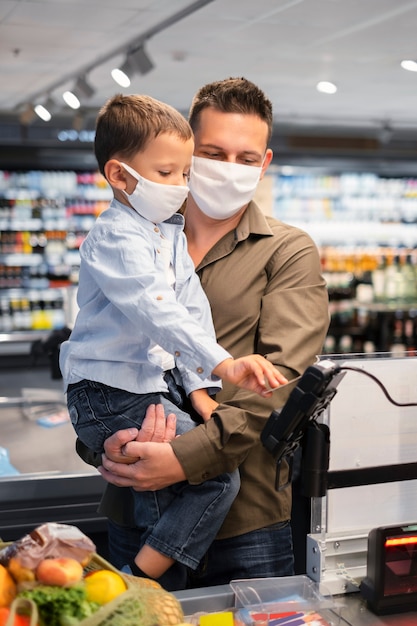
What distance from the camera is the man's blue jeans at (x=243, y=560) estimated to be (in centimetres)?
177

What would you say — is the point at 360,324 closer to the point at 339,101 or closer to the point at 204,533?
the point at 339,101

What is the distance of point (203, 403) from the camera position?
5.68 feet

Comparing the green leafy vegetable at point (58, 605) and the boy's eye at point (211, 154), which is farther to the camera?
the boy's eye at point (211, 154)

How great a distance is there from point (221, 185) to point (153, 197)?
248 millimetres

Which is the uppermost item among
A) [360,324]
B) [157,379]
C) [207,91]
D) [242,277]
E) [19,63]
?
[19,63]

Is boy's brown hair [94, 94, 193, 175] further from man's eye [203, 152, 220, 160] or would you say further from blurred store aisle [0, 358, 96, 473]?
blurred store aisle [0, 358, 96, 473]

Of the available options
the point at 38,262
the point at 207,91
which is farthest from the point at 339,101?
the point at 207,91

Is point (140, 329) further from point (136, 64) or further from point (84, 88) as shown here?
point (84, 88)

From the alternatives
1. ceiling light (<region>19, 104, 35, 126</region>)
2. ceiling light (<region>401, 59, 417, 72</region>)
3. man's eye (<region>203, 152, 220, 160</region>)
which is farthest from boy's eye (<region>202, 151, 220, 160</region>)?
ceiling light (<region>19, 104, 35, 126</region>)

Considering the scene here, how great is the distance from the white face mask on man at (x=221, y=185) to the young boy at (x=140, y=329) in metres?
0.18

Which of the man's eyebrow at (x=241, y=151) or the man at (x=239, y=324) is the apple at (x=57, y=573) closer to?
the man at (x=239, y=324)

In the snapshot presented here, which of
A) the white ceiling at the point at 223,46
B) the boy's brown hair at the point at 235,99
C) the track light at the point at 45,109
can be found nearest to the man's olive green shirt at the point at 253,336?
the boy's brown hair at the point at 235,99

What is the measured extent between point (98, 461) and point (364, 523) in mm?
568

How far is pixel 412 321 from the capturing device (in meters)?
9.70
